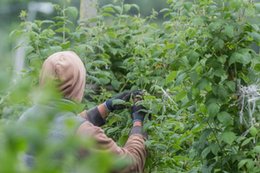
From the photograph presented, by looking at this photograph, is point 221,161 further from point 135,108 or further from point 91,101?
point 91,101

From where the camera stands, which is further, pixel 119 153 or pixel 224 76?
pixel 224 76

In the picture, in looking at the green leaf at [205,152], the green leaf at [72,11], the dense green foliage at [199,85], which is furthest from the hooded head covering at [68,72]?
the green leaf at [72,11]

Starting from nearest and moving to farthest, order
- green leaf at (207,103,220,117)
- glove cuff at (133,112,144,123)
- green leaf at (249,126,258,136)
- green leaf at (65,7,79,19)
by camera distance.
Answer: green leaf at (249,126,258,136), green leaf at (207,103,220,117), glove cuff at (133,112,144,123), green leaf at (65,7,79,19)

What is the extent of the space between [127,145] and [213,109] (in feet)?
1.46

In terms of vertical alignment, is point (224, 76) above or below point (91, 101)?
above

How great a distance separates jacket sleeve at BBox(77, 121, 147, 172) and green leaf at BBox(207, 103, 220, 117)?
0.37 m

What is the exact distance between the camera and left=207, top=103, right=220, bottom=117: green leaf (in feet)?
10.7

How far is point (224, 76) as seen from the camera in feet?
11.0

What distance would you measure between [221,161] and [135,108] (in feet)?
1.72

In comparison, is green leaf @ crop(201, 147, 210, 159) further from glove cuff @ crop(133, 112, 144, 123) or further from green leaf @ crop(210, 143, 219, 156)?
glove cuff @ crop(133, 112, 144, 123)

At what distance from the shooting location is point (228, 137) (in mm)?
3242

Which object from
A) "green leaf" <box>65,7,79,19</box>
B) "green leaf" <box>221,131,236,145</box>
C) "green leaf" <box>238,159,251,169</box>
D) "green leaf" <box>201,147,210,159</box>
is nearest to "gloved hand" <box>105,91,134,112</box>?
"green leaf" <box>201,147,210,159</box>

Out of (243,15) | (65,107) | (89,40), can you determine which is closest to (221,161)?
(243,15)

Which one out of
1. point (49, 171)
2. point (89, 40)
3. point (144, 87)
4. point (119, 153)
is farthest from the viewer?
point (89, 40)
